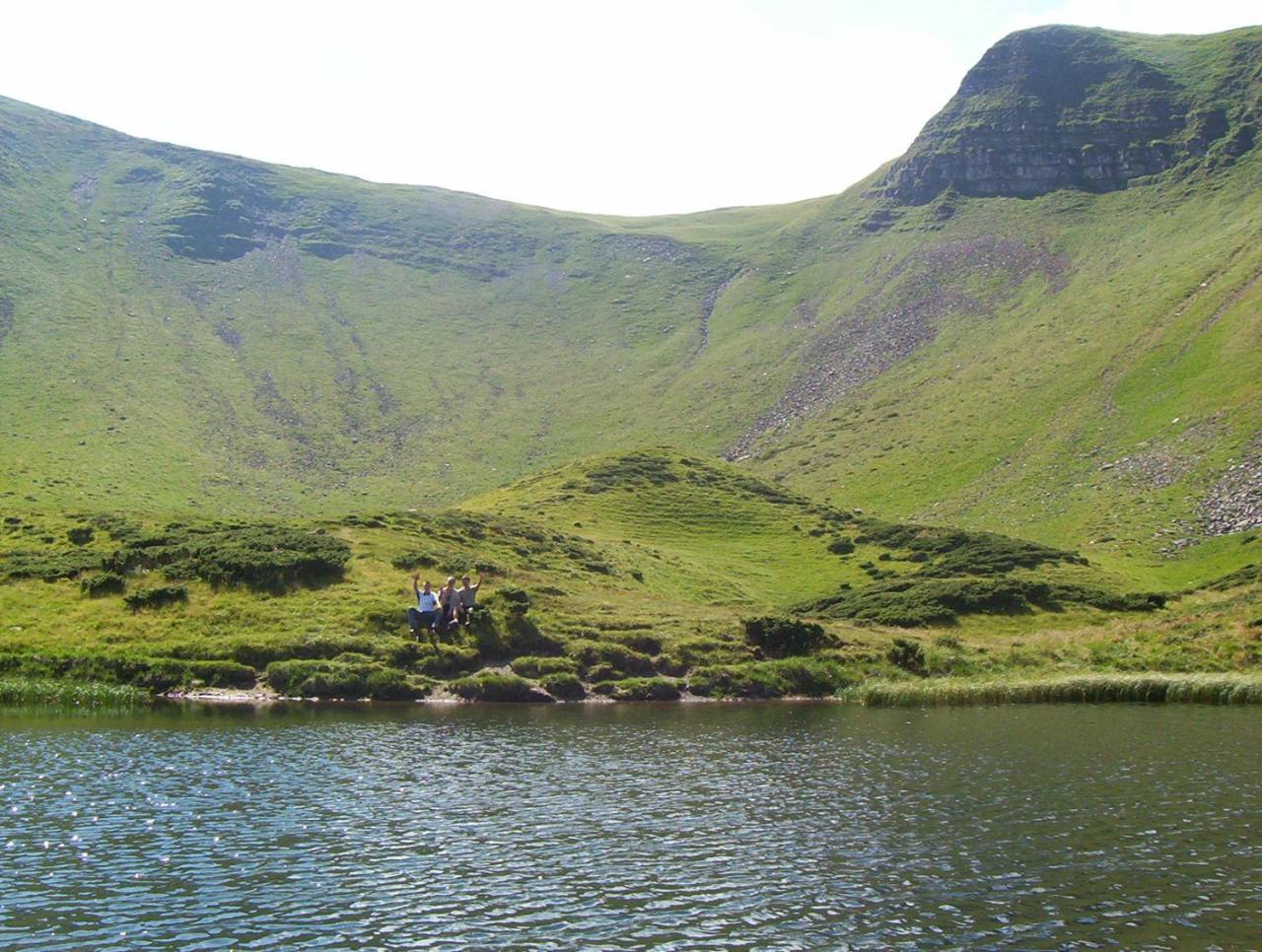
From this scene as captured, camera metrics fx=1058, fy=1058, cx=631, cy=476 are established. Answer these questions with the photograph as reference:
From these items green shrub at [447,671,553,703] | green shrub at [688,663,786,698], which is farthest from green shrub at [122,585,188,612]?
green shrub at [688,663,786,698]

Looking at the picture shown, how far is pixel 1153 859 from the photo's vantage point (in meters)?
27.5

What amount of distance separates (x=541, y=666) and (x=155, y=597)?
24497 mm

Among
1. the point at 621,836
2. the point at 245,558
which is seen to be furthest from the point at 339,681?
the point at 621,836

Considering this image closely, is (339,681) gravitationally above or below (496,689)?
above

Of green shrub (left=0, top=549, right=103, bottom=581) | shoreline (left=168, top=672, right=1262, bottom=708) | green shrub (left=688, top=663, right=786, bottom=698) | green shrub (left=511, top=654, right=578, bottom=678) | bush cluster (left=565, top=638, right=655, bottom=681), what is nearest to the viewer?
shoreline (left=168, top=672, right=1262, bottom=708)

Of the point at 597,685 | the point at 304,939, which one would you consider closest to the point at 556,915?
the point at 304,939

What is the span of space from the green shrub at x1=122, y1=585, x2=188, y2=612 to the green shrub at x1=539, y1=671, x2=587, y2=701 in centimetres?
2367

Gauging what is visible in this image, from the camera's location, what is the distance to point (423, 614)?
65.1m

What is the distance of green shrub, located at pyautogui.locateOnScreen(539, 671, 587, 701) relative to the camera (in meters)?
62.3

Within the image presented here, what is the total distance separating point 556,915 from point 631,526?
315 ft

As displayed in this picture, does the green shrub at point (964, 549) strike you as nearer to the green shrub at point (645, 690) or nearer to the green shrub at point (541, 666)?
the green shrub at point (645, 690)

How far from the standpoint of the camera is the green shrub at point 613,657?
6600 centimetres

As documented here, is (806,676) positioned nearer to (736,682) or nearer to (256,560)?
(736,682)

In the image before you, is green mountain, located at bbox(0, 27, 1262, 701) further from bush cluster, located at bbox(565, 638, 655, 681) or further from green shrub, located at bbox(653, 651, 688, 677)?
bush cluster, located at bbox(565, 638, 655, 681)
